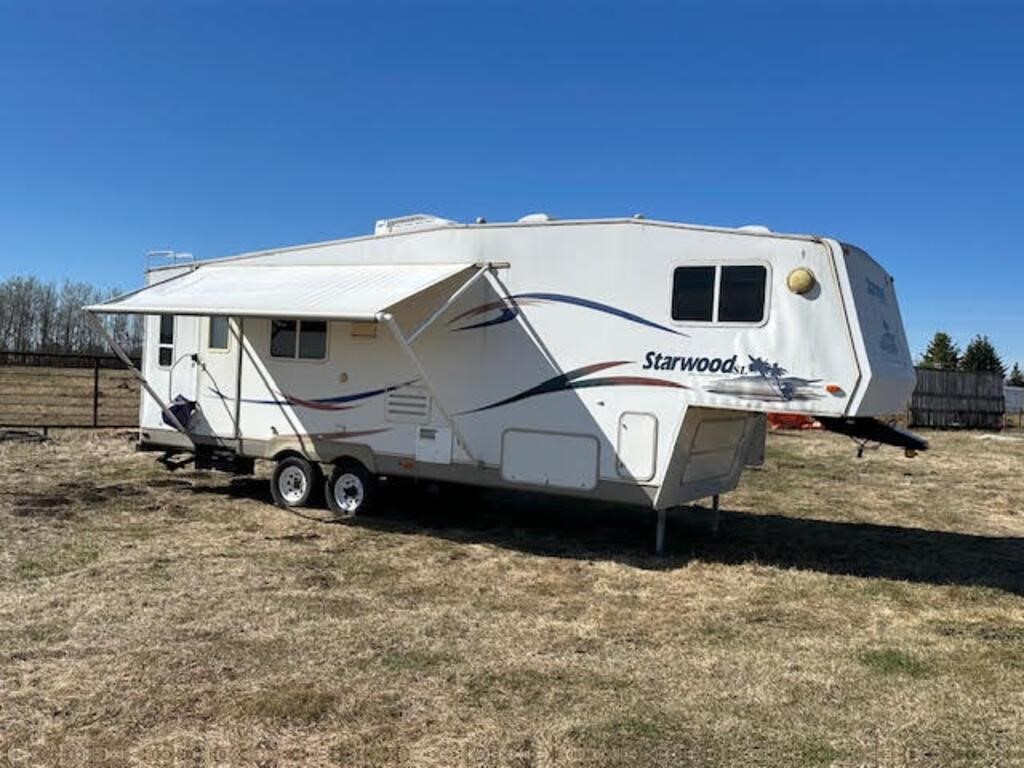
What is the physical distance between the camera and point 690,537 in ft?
31.3

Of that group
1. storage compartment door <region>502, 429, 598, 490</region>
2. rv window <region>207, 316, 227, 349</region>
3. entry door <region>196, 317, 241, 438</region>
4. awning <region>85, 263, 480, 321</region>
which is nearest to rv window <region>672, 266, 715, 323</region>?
storage compartment door <region>502, 429, 598, 490</region>

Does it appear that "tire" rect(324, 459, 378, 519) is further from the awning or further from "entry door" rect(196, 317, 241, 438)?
the awning

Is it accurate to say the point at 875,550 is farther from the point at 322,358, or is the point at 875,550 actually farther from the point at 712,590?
the point at 322,358

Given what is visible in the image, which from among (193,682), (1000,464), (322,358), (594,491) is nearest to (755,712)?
(193,682)

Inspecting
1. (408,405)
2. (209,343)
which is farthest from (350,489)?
(209,343)

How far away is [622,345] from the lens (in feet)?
26.9

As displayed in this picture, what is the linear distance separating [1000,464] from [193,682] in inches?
683

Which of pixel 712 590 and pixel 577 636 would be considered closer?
pixel 577 636

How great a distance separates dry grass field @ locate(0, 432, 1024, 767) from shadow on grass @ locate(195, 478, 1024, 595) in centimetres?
5

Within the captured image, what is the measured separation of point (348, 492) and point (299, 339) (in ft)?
6.14

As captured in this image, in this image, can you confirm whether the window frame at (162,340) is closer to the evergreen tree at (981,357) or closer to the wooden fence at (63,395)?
the wooden fence at (63,395)

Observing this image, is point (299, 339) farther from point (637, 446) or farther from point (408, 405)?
point (637, 446)

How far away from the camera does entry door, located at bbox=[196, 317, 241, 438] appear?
34.8ft

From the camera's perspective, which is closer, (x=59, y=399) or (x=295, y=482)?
(x=295, y=482)
